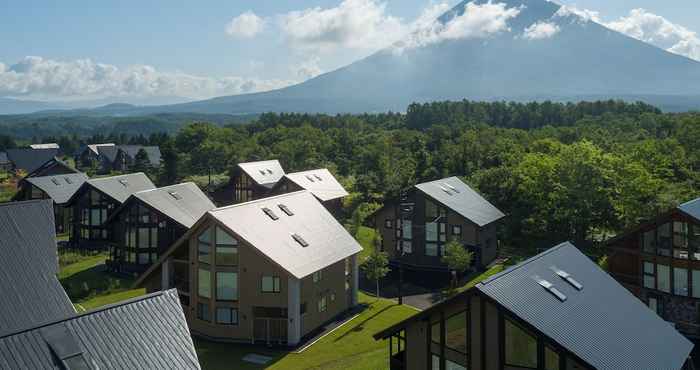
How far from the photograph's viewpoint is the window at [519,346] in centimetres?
1786

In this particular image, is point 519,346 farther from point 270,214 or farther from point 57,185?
point 57,185

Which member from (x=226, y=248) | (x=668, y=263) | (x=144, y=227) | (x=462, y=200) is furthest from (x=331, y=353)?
(x=462, y=200)

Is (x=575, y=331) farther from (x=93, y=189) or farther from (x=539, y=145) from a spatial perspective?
(x=539, y=145)

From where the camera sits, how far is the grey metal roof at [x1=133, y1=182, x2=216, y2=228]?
45781 mm

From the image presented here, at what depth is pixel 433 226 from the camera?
48.5 m

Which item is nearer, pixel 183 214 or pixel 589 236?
pixel 183 214

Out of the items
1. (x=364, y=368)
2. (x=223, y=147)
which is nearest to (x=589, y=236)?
(x=364, y=368)

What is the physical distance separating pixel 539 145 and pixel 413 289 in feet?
110

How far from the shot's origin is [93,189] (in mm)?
54094

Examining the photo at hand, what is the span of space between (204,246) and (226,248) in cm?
141

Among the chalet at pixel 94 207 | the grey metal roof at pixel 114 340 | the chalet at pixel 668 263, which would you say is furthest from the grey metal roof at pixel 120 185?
the chalet at pixel 668 263

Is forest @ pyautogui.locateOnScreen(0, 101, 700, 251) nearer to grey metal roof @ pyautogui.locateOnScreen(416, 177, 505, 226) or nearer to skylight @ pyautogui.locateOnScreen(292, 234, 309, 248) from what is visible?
grey metal roof @ pyautogui.locateOnScreen(416, 177, 505, 226)

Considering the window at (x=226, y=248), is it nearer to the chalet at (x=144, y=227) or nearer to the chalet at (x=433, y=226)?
the chalet at (x=144, y=227)

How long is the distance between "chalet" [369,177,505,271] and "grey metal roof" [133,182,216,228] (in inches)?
618
